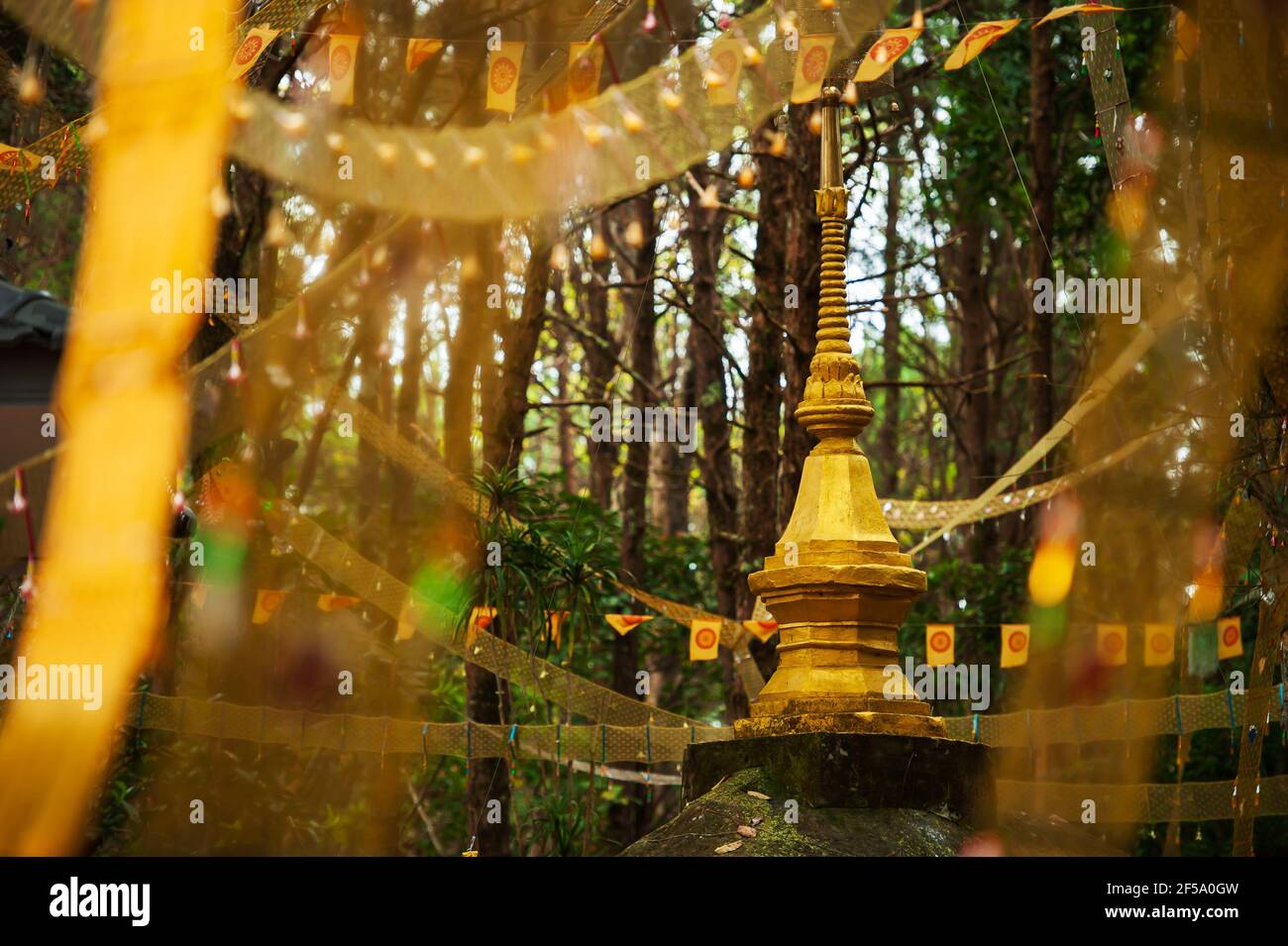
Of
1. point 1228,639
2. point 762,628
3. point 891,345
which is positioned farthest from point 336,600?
point 891,345

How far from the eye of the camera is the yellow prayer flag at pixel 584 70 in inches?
301

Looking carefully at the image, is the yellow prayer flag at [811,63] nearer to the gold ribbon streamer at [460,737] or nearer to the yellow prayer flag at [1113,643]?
the gold ribbon streamer at [460,737]

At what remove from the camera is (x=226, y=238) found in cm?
984

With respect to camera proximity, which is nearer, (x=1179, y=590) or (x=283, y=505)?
(x=283, y=505)

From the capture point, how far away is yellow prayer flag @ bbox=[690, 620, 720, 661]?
373 inches

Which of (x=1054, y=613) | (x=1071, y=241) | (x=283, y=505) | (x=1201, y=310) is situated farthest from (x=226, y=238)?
(x=1071, y=241)

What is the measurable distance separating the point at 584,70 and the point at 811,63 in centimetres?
146

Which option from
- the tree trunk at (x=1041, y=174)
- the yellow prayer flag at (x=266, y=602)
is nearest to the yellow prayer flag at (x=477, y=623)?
the yellow prayer flag at (x=266, y=602)

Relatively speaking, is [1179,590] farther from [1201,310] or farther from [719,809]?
[719,809]

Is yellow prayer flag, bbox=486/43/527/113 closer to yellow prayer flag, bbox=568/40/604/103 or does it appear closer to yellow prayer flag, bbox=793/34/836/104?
yellow prayer flag, bbox=568/40/604/103

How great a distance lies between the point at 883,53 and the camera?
21.7ft

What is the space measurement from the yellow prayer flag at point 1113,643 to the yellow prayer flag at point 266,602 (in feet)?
19.8

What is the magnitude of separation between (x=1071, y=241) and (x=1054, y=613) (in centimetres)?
459

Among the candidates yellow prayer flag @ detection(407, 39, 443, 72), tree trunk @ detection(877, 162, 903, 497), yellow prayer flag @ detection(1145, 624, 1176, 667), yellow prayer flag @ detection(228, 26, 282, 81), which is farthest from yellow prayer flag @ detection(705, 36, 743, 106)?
tree trunk @ detection(877, 162, 903, 497)
